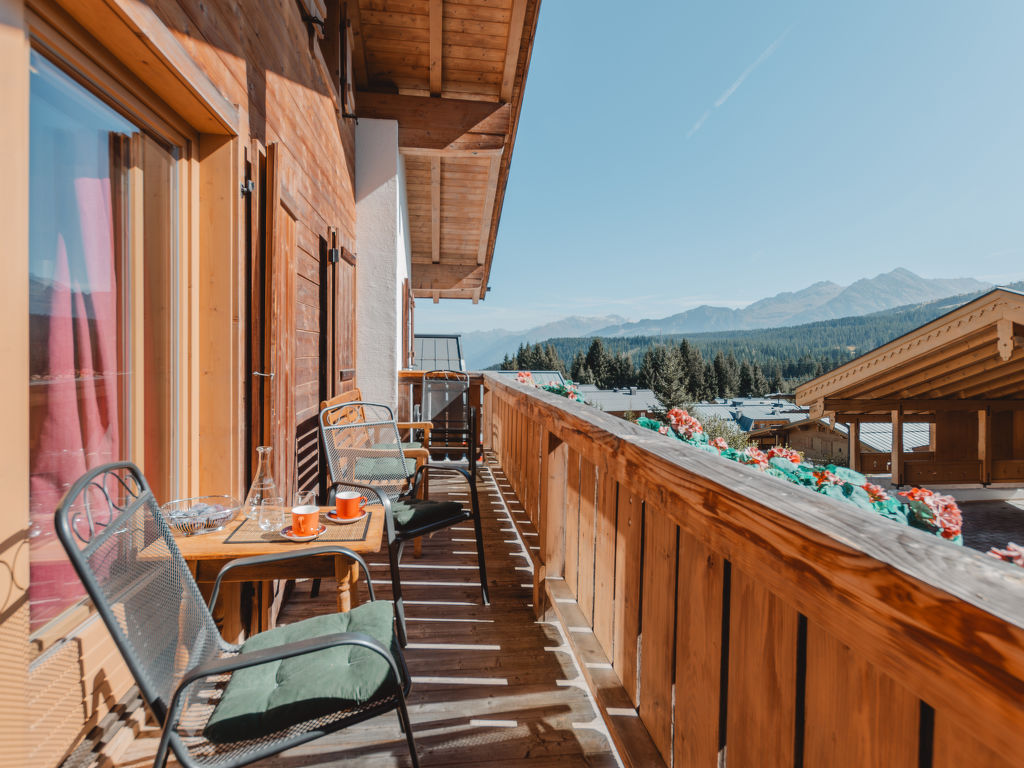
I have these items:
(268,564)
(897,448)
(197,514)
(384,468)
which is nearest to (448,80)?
(384,468)

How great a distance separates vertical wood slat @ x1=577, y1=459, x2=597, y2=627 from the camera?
6.15ft

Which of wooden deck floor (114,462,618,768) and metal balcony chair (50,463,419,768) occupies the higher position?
metal balcony chair (50,463,419,768)

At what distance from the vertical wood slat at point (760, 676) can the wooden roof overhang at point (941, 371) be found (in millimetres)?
6781

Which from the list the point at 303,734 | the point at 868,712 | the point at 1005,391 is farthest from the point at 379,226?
the point at 1005,391

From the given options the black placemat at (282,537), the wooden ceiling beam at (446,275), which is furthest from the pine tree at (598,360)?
the black placemat at (282,537)

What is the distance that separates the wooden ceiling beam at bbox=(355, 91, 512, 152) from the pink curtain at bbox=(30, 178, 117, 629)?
3.99 m

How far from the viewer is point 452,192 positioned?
6.82 meters

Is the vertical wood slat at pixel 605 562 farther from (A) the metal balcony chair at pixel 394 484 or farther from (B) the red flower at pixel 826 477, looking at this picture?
(A) the metal balcony chair at pixel 394 484

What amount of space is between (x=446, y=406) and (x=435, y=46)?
327 centimetres

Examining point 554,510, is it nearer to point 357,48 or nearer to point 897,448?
point 357,48

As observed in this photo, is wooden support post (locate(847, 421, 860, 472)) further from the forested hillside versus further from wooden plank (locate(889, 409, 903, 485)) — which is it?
the forested hillside

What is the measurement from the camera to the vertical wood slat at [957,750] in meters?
0.52

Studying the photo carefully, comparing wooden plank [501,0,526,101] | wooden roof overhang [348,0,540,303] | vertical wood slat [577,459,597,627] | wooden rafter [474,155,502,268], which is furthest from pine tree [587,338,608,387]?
vertical wood slat [577,459,597,627]

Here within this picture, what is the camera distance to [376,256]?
4.91 m
